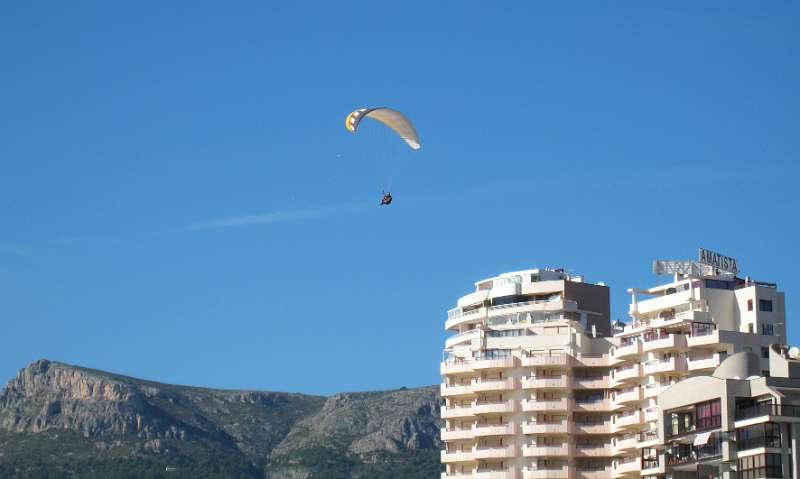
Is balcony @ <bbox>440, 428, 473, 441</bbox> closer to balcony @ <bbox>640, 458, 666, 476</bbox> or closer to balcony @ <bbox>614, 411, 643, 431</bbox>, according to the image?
balcony @ <bbox>614, 411, 643, 431</bbox>

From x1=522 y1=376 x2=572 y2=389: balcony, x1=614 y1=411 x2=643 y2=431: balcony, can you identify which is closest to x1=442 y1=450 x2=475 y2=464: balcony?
x1=522 y1=376 x2=572 y2=389: balcony

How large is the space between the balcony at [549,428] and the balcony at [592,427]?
39.4 inches

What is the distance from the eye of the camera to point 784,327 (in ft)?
489

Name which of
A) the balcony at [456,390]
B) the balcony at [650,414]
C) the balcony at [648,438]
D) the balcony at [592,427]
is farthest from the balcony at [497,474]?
the balcony at [650,414]

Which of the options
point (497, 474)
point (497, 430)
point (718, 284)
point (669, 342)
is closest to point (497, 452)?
point (497, 430)

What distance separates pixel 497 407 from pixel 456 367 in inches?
275

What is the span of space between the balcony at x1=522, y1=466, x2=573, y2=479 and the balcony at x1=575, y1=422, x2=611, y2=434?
3.90m

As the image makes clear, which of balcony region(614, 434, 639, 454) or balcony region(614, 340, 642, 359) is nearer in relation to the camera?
balcony region(614, 434, 639, 454)

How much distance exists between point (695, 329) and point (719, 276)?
9578 mm

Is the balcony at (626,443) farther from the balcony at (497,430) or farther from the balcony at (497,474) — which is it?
the balcony at (497,430)

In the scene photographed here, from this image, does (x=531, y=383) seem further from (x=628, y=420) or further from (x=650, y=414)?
(x=650, y=414)

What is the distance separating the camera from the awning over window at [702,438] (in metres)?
114

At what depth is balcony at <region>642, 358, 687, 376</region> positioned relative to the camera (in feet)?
474

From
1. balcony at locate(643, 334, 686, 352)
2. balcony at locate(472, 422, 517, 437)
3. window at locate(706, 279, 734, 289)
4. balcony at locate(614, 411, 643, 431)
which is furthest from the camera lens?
balcony at locate(472, 422, 517, 437)
